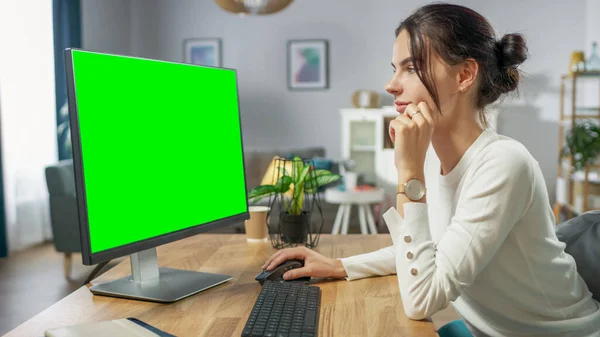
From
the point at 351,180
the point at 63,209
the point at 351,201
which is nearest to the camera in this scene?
the point at 63,209

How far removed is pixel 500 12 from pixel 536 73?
810 millimetres

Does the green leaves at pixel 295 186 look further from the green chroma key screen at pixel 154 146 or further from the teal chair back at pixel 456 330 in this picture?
the teal chair back at pixel 456 330

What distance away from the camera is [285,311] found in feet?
3.24

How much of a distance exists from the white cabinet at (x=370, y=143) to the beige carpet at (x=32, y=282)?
10.4 ft

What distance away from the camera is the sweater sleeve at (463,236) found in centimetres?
101

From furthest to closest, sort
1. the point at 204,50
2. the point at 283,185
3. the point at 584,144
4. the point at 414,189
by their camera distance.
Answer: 1. the point at 204,50
2. the point at 584,144
3. the point at 283,185
4. the point at 414,189

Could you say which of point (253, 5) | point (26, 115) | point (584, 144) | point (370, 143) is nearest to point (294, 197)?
point (253, 5)

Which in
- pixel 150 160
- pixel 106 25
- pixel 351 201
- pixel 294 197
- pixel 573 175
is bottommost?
pixel 351 201

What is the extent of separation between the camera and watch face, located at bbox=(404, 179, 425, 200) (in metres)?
1.09

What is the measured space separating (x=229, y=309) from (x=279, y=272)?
0.21 m

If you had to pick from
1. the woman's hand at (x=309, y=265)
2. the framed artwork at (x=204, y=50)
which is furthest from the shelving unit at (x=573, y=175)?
the woman's hand at (x=309, y=265)

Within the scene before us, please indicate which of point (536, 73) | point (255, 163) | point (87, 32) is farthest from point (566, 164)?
point (87, 32)

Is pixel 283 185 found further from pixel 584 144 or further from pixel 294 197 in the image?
pixel 584 144

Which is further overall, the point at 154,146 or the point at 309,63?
the point at 309,63
